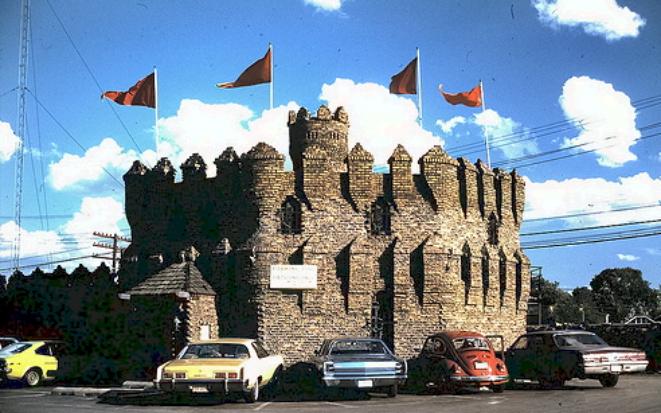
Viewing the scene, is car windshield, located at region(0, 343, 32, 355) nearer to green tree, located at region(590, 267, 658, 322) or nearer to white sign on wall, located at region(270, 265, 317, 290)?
white sign on wall, located at region(270, 265, 317, 290)

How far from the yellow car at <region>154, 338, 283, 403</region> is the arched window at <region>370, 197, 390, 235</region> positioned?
906cm

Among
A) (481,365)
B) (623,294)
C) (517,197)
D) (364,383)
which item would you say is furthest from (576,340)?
(623,294)

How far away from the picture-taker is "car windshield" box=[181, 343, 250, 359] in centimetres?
1631

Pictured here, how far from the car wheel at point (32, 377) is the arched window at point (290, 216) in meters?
8.92

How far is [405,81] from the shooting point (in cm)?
2728

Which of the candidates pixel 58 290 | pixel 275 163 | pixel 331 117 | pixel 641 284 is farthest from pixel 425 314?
pixel 641 284

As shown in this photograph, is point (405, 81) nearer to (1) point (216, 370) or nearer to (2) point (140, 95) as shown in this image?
(2) point (140, 95)

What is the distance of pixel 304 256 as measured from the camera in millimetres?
24250

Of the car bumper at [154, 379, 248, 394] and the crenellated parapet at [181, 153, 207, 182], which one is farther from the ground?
the crenellated parapet at [181, 153, 207, 182]

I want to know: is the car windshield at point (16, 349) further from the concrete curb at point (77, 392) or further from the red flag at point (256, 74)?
the red flag at point (256, 74)

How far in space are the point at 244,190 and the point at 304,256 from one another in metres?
3.19

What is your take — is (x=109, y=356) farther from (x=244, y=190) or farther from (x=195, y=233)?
(x=244, y=190)

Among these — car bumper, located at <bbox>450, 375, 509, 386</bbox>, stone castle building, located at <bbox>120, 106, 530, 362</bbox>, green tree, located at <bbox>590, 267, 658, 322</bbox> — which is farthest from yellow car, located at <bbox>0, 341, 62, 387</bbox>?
green tree, located at <bbox>590, 267, 658, 322</bbox>

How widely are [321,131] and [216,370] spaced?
15.1 m
